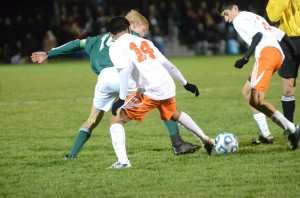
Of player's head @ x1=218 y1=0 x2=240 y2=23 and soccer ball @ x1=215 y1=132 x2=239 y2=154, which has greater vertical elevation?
player's head @ x1=218 y1=0 x2=240 y2=23

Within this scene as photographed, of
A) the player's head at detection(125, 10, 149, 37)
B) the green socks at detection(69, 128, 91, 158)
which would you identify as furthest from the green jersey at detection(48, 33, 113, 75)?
the green socks at detection(69, 128, 91, 158)

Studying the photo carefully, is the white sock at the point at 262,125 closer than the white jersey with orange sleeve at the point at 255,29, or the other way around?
the white jersey with orange sleeve at the point at 255,29

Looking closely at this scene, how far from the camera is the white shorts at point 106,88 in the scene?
8047 millimetres

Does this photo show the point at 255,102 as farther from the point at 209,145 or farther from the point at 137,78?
the point at 137,78

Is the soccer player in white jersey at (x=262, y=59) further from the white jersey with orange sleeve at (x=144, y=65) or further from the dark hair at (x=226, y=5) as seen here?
the white jersey with orange sleeve at (x=144, y=65)

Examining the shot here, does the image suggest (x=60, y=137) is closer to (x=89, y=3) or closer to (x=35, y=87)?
(x=35, y=87)

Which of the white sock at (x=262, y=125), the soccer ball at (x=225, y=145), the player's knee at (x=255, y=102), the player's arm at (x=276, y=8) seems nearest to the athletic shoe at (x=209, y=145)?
the soccer ball at (x=225, y=145)

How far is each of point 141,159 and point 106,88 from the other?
3.12 ft

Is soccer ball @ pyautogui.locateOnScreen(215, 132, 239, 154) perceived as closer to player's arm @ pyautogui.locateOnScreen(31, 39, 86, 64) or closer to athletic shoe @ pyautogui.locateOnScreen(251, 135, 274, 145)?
athletic shoe @ pyautogui.locateOnScreen(251, 135, 274, 145)

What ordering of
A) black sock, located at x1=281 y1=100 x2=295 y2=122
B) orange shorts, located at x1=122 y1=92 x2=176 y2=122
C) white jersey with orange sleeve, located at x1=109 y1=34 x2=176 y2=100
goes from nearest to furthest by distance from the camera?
Result: white jersey with orange sleeve, located at x1=109 y1=34 x2=176 y2=100, orange shorts, located at x1=122 y1=92 x2=176 y2=122, black sock, located at x1=281 y1=100 x2=295 y2=122

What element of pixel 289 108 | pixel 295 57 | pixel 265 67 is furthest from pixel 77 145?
pixel 289 108

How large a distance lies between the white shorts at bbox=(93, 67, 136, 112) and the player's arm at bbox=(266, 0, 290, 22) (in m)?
2.25

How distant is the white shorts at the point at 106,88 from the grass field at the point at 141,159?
639 millimetres

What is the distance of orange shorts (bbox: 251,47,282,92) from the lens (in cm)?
793
